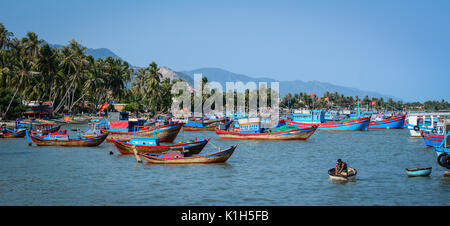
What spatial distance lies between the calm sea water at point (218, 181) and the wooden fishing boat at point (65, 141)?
5.86 metres

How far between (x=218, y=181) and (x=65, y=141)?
28069 mm

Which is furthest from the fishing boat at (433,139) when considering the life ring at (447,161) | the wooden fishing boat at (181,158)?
the wooden fishing boat at (181,158)

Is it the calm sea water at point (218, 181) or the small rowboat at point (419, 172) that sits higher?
the small rowboat at point (419, 172)

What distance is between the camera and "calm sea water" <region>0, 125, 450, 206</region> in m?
24.8

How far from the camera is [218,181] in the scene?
3014 cm

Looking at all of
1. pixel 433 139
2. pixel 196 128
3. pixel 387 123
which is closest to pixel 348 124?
pixel 387 123

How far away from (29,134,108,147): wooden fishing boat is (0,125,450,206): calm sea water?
231 inches

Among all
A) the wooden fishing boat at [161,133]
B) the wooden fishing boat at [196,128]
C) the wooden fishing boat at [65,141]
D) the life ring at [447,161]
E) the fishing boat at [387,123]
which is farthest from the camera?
the fishing boat at [387,123]

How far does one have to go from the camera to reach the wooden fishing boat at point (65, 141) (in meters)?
51.4

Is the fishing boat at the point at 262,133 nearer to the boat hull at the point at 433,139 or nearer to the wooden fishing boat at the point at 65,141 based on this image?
the boat hull at the point at 433,139

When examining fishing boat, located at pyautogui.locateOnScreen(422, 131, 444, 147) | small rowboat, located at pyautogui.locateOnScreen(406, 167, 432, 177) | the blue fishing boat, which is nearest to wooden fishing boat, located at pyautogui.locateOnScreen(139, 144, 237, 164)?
small rowboat, located at pyautogui.locateOnScreen(406, 167, 432, 177)

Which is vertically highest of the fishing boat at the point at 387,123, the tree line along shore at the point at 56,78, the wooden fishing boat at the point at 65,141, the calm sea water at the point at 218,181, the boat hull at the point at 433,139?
the tree line along shore at the point at 56,78
